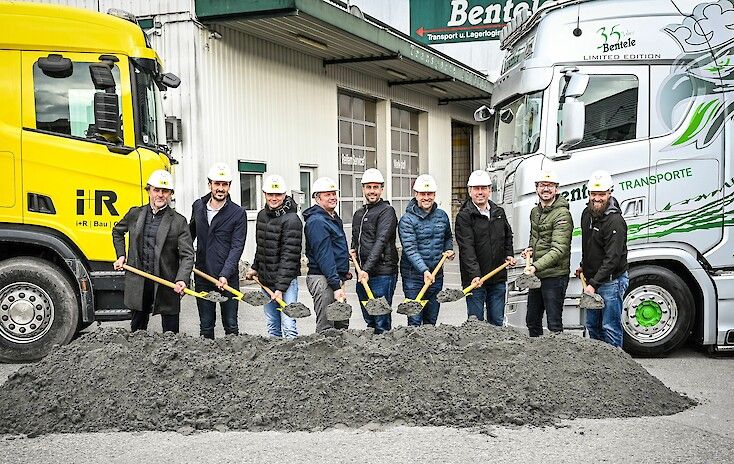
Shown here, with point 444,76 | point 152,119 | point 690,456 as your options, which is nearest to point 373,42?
point 444,76

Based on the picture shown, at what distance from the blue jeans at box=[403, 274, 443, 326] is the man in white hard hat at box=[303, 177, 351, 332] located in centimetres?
74

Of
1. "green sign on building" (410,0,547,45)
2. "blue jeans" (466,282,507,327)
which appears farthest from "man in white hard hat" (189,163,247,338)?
"green sign on building" (410,0,547,45)

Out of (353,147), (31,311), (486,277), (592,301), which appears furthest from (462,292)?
(353,147)

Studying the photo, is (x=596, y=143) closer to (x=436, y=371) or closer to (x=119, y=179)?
(x=436, y=371)

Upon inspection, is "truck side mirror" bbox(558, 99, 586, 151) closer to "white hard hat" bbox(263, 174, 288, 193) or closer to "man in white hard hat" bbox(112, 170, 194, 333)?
"white hard hat" bbox(263, 174, 288, 193)

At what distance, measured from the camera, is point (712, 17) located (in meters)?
8.41

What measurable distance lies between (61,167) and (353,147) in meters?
12.0

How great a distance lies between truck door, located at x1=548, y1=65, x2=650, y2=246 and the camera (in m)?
8.32

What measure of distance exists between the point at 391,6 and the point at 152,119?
20470mm

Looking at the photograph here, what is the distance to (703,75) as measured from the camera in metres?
8.39

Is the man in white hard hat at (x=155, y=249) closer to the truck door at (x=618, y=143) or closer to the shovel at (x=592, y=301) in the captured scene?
the shovel at (x=592, y=301)

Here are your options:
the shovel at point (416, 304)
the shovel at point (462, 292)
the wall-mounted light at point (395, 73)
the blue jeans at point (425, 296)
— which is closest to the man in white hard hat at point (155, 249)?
the shovel at point (416, 304)

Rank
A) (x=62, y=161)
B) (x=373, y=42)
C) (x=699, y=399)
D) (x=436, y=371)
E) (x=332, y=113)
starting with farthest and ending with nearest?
(x=332, y=113), (x=373, y=42), (x=62, y=161), (x=699, y=399), (x=436, y=371)

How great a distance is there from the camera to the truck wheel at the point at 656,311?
8.42m
